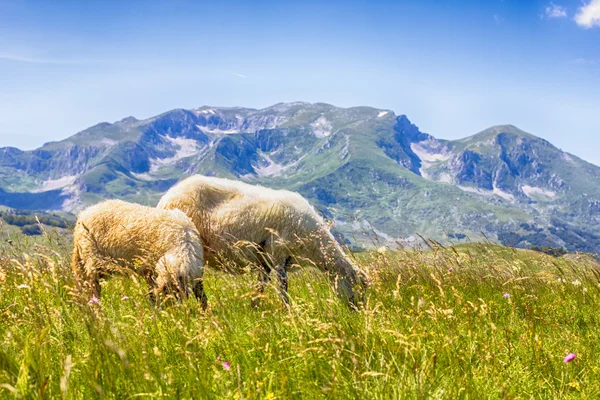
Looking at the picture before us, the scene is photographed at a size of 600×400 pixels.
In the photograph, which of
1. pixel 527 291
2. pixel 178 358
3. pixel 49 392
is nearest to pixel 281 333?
pixel 178 358

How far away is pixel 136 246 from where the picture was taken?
21.0 feet

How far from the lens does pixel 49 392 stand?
251cm

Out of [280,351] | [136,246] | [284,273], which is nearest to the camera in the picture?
[280,351]

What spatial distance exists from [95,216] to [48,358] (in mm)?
3916

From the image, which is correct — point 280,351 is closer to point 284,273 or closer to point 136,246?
point 136,246

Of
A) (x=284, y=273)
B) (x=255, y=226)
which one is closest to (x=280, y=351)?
(x=284, y=273)

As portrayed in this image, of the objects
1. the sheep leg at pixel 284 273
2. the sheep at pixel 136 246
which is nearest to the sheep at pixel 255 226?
the sheep leg at pixel 284 273

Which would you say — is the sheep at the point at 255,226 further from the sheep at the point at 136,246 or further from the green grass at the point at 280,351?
the green grass at the point at 280,351

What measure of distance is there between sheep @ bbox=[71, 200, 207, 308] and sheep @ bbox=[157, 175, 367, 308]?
1462 mm

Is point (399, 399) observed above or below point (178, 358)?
above

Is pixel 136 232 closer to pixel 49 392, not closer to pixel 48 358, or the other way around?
pixel 48 358

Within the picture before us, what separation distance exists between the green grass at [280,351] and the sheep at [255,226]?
1885 millimetres

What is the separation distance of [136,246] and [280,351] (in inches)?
145

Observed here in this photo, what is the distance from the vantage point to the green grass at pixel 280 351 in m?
2.58
